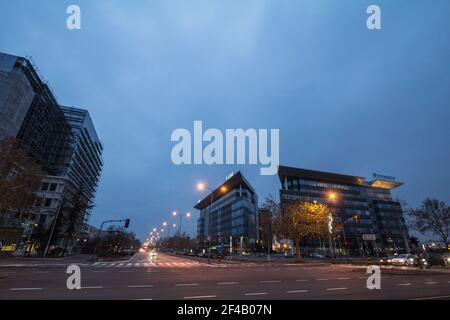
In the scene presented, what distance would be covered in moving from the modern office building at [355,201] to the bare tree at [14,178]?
90846 millimetres

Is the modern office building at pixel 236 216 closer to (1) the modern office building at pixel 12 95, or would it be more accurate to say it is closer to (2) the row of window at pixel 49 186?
(2) the row of window at pixel 49 186

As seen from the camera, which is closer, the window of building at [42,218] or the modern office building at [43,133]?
the modern office building at [43,133]

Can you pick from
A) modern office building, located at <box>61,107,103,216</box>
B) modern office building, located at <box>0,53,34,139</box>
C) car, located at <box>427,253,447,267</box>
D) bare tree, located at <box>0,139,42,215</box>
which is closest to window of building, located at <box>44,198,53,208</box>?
modern office building, located at <box>61,107,103,216</box>

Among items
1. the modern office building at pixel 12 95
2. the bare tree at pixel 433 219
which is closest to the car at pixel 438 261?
the bare tree at pixel 433 219

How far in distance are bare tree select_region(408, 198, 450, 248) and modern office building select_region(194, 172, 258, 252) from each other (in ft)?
196

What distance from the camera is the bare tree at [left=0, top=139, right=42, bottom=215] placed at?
16.3 m

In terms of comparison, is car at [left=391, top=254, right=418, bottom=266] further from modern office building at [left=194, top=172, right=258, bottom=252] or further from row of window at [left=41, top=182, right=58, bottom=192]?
row of window at [left=41, top=182, right=58, bottom=192]

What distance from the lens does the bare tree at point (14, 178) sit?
16.3m

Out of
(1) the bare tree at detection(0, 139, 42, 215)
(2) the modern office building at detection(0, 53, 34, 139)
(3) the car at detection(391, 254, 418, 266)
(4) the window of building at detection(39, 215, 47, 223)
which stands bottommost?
(3) the car at detection(391, 254, 418, 266)

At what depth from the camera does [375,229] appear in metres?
115
